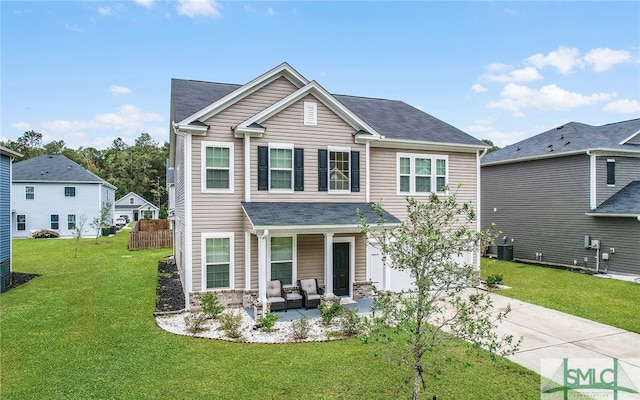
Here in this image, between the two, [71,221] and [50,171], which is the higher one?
[50,171]

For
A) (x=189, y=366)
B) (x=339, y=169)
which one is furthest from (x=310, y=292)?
(x=189, y=366)

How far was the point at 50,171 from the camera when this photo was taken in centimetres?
3522

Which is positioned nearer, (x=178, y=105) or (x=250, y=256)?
(x=250, y=256)

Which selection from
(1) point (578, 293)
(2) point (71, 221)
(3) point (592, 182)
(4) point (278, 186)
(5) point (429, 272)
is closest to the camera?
(5) point (429, 272)

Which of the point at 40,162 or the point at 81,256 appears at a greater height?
the point at 40,162

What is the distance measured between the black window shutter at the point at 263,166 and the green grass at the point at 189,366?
517 cm

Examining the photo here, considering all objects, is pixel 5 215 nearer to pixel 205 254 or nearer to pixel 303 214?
pixel 205 254

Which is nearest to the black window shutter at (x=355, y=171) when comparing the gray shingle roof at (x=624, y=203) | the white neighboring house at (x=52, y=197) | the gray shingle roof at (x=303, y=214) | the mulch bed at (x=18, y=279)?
the gray shingle roof at (x=303, y=214)

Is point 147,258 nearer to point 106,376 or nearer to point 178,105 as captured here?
point 178,105

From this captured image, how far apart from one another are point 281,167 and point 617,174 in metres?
17.4

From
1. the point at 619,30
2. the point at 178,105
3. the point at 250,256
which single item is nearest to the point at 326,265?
the point at 250,256

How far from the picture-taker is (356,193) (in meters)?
13.5

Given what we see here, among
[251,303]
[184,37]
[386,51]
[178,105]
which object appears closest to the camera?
[251,303]

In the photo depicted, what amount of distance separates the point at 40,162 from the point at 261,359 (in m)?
39.4
